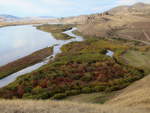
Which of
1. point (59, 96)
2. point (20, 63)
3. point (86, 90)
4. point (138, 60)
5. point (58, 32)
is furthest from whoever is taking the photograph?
point (58, 32)

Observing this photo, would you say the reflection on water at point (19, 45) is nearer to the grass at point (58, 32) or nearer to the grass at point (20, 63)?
the grass at point (20, 63)

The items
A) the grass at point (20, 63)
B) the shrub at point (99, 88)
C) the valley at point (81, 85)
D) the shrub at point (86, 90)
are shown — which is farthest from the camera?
the grass at point (20, 63)

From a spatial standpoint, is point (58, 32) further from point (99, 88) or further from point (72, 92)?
point (72, 92)

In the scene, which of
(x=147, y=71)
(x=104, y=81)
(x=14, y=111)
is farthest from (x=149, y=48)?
(x=14, y=111)

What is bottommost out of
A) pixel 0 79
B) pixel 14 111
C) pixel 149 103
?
pixel 0 79

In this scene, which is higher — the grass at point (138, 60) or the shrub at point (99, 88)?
the shrub at point (99, 88)

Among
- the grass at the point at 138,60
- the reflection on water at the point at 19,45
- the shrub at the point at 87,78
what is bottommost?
the reflection on water at the point at 19,45

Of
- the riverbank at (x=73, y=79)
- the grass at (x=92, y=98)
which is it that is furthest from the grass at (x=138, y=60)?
the grass at (x=92, y=98)

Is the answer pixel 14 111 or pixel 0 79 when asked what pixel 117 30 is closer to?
pixel 0 79

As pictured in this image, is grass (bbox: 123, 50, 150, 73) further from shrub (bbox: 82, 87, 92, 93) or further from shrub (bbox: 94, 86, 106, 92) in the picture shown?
shrub (bbox: 82, 87, 92, 93)

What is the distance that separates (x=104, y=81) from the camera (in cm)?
3366

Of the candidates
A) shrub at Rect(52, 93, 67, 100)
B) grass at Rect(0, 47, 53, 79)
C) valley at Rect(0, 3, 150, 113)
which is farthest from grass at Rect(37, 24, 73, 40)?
shrub at Rect(52, 93, 67, 100)

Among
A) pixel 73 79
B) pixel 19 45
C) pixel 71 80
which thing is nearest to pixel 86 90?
pixel 71 80

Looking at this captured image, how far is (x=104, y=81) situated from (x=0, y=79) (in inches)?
847
